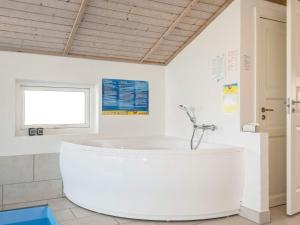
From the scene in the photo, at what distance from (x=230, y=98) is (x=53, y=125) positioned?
219cm

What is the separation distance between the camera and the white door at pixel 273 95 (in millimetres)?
2787

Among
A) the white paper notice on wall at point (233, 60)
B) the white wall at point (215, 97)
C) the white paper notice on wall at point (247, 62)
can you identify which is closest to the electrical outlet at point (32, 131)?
the white wall at point (215, 97)

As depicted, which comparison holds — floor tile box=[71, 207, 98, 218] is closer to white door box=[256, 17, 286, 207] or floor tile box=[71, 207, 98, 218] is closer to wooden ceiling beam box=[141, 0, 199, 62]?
white door box=[256, 17, 286, 207]

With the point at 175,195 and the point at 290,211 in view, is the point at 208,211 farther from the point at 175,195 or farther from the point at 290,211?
the point at 290,211

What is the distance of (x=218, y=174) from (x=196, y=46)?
1.64 metres

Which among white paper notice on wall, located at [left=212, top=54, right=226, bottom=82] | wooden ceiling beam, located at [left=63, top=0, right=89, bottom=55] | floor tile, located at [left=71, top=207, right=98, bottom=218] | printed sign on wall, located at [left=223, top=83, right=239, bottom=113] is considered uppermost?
wooden ceiling beam, located at [left=63, top=0, right=89, bottom=55]

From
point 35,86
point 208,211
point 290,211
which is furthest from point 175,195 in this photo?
point 35,86

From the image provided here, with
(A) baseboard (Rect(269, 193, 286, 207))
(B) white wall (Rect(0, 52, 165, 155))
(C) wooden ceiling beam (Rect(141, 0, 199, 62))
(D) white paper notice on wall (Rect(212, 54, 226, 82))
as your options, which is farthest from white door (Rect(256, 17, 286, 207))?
(B) white wall (Rect(0, 52, 165, 155))

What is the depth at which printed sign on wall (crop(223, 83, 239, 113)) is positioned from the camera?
8.86ft

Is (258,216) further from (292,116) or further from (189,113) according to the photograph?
(189,113)

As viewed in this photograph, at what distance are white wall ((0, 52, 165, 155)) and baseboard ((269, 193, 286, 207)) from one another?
5.64 feet

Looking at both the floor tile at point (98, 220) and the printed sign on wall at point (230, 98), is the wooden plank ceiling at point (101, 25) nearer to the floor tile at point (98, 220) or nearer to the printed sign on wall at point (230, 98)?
the printed sign on wall at point (230, 98)

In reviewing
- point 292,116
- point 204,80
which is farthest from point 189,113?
point 292,116

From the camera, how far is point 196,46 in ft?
10.9
